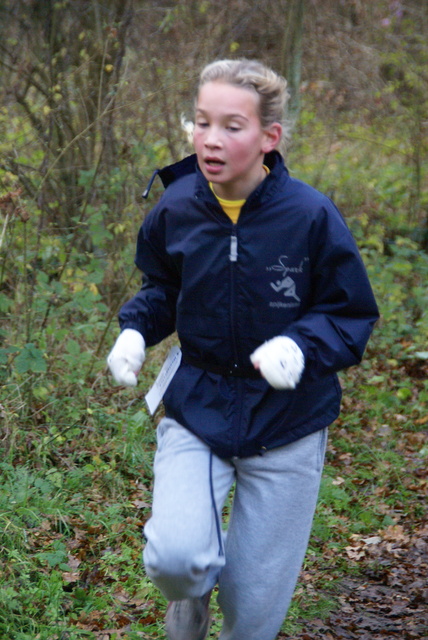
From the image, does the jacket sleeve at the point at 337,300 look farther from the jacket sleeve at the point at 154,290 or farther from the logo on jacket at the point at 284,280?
the jacket sleeve at the point at 154,290

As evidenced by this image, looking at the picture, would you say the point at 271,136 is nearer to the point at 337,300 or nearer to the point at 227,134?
the point at 227,134

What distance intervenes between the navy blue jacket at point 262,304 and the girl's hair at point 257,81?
211 millimetres

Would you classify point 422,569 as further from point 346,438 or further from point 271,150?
point 271,150

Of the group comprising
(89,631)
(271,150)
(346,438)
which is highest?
(271,150)

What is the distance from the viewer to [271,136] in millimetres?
2861

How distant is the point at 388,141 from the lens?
10.3 m

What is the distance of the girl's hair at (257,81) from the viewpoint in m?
2.75

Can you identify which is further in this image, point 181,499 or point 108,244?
point 108,244

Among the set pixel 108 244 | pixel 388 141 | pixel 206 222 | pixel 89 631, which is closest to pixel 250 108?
pixel 206 222

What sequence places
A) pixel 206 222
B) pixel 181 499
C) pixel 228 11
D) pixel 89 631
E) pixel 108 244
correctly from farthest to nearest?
1. pixel 228 11
2. pixel 108 244
3. pixel 89 631
4. pixel 206 222
5. pixel 181 499

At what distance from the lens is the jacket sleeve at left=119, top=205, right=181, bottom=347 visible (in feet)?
9.80

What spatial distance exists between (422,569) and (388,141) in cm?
705

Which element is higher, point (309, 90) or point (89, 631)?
point (309, 90)

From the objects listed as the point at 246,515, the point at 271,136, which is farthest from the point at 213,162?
the point at 246,515
